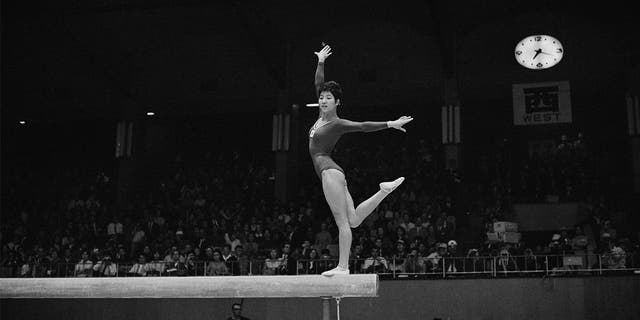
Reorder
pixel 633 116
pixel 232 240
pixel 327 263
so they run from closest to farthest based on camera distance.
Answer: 1. pixel 327 263
2. pixel 232 240
3. pixel 633 116

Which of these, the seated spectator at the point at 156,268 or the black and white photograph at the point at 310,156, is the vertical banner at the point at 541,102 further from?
the seated spectator at the point at 156,268

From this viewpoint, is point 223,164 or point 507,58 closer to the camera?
point 507,58

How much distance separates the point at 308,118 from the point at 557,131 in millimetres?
7738

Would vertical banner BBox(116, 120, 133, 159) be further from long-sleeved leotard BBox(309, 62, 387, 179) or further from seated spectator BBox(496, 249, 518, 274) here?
long-sleeved leotard BBox(309, 62, 387, 179)

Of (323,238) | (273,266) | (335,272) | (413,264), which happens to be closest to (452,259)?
(413,264)

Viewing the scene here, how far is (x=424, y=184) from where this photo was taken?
19984 mm

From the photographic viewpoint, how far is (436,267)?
15383 millimetres

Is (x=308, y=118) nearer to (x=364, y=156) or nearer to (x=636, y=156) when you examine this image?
(x=364, y=156)

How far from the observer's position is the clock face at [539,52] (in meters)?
20.7

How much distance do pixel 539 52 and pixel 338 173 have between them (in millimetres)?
14852

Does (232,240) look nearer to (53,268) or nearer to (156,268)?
(156,268)

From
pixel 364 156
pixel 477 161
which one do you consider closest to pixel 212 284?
pixel 364 156

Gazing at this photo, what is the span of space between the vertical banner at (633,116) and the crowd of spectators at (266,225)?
4.68 feet

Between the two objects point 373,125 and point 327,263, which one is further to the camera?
point 327,263
